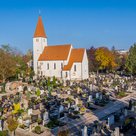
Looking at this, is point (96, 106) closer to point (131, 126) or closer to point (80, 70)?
point (131, 126)

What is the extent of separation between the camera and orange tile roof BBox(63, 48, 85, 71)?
49.6 metres

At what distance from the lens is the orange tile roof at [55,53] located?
168 feet

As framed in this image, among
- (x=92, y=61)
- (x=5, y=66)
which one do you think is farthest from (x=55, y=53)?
(x=5, y=66)

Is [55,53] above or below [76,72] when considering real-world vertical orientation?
above

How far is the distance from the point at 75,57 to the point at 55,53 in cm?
480

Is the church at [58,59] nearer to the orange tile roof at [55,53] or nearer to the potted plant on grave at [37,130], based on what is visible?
the orange tile roof at [55,53]

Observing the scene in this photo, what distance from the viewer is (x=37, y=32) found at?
5372 cm

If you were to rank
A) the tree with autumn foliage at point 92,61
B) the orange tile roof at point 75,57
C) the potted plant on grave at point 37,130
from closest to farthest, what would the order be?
the potted plant on grave at point 37,130 → the orange tile roof at point 75,57 → the tree with autumn foliage at point 92,61

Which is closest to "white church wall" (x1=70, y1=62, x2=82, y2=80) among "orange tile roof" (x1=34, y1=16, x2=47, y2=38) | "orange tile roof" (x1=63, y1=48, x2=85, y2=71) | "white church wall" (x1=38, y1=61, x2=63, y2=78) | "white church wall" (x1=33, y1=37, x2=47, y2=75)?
"orange tile roof" (x1=63, y1=48, x2=85, y2=71)

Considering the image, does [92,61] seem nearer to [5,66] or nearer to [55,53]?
[55,53]

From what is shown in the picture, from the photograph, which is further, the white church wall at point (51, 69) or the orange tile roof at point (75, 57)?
the white church wall at point (51, 69)

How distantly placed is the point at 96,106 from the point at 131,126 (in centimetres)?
870

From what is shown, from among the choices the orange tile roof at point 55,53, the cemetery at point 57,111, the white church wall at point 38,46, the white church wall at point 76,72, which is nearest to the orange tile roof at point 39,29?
the white church wall at point 38,46

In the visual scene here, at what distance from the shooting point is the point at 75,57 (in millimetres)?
50438
